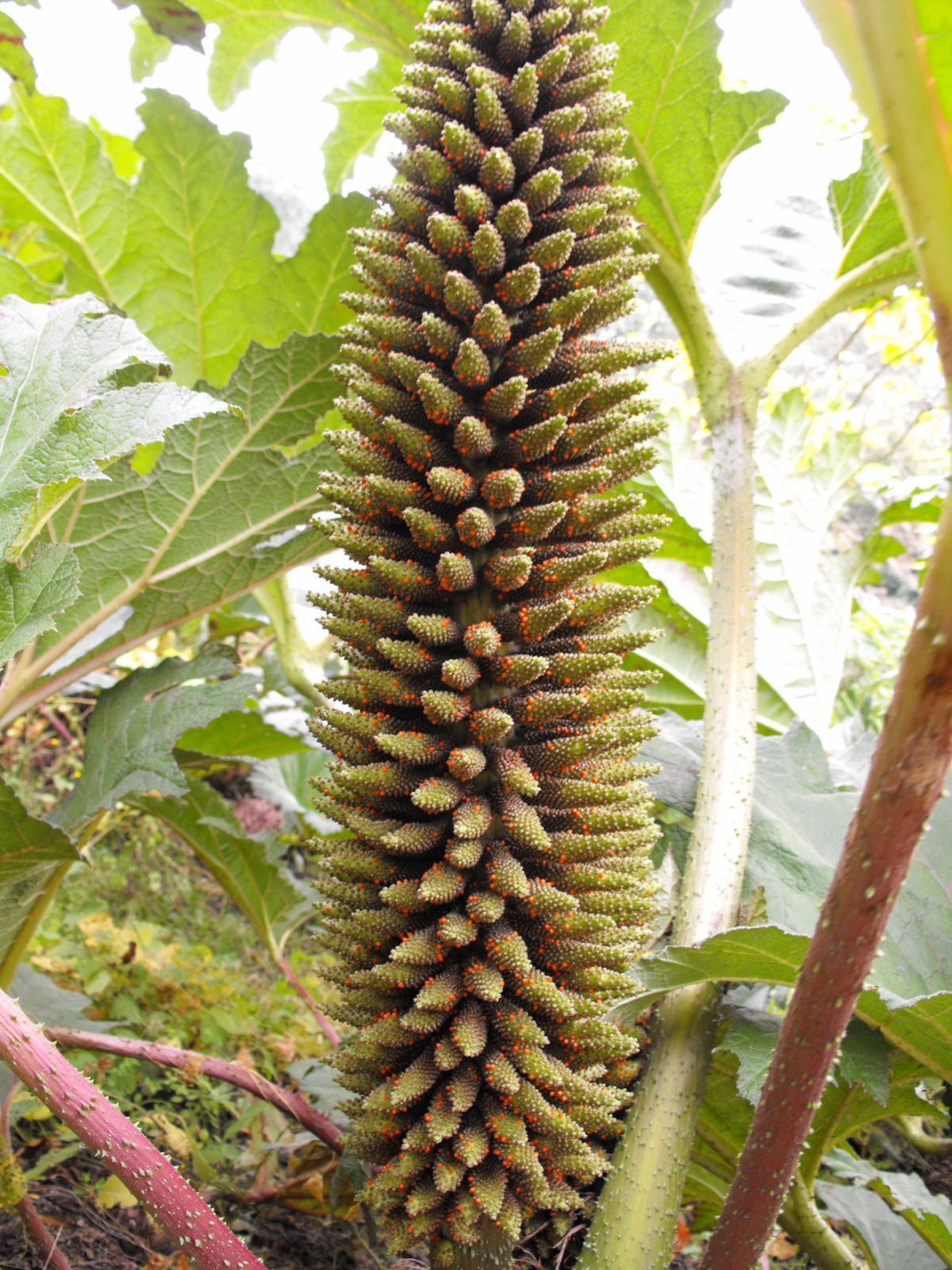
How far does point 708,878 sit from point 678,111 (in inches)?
45.8

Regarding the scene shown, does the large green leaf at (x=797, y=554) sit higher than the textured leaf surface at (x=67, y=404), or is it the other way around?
the textured leaf surface at (x=67, y=404)

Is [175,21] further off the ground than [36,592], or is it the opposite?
[175,21]

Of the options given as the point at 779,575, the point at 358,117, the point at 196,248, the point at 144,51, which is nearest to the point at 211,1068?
the point at 196,248

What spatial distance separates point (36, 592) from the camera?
102cm

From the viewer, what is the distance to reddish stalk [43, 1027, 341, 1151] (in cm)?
132

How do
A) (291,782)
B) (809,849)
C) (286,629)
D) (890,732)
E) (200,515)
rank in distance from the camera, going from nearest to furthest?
(890,732)
(809,849)
(200,515)
(286,629)
(291,782)

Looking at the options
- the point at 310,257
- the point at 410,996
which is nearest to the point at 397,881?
the point at 410,996

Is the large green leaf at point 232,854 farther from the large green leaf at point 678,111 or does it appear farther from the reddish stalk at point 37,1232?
the large green leaf at point 678,111

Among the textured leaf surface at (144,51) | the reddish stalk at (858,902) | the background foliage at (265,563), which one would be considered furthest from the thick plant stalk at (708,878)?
the textured leaf surface at (144,51)

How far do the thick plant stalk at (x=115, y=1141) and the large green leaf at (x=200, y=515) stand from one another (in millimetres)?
677

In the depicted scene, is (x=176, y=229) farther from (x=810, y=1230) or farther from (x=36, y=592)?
(x=810, y=1230)

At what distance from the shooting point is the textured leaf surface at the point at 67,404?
3.39ft

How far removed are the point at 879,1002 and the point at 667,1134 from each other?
0.90ft

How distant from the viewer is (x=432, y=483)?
3.13 ft
